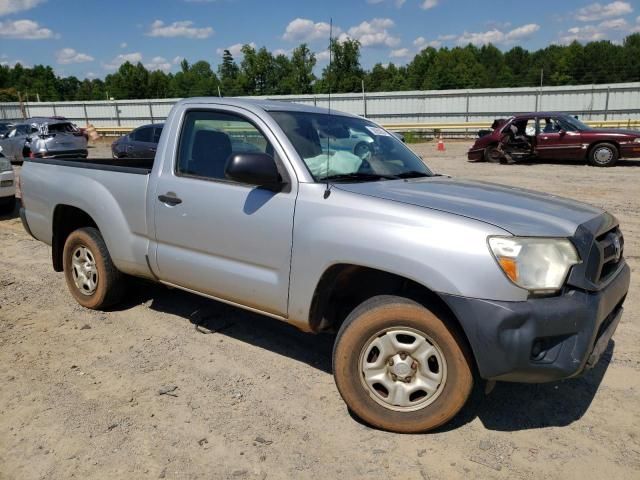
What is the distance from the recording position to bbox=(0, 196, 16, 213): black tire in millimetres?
9717

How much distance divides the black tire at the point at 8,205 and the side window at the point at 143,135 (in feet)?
25.0

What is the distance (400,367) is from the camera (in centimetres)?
293

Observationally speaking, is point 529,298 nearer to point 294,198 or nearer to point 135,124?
point 294,198

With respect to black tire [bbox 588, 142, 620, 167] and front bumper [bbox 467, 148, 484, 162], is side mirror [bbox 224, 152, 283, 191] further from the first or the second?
front bumper [bbox 467, 148, 484, 162]

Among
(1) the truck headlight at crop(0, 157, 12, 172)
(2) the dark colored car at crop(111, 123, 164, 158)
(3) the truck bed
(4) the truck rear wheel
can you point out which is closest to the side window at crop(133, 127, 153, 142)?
(2) the dark colored car at crop(111, 123, 164, 158)

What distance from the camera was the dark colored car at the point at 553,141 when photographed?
15.1 meters

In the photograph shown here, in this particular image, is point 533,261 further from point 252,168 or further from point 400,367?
point 252,168

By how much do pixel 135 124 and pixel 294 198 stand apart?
3710cm

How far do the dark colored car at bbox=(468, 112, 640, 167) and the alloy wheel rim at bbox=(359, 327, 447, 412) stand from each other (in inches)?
577

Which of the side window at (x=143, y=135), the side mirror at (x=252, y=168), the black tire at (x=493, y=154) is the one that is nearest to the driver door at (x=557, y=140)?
the black tire at (x=493, y=154)

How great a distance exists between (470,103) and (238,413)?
102 ft

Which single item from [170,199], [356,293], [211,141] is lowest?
[356,293]

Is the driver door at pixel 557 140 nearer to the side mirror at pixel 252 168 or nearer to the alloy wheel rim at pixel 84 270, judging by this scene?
the alloy wheel rim at pixel 84 270

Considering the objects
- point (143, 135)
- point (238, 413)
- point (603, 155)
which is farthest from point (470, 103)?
point (238, 413)
